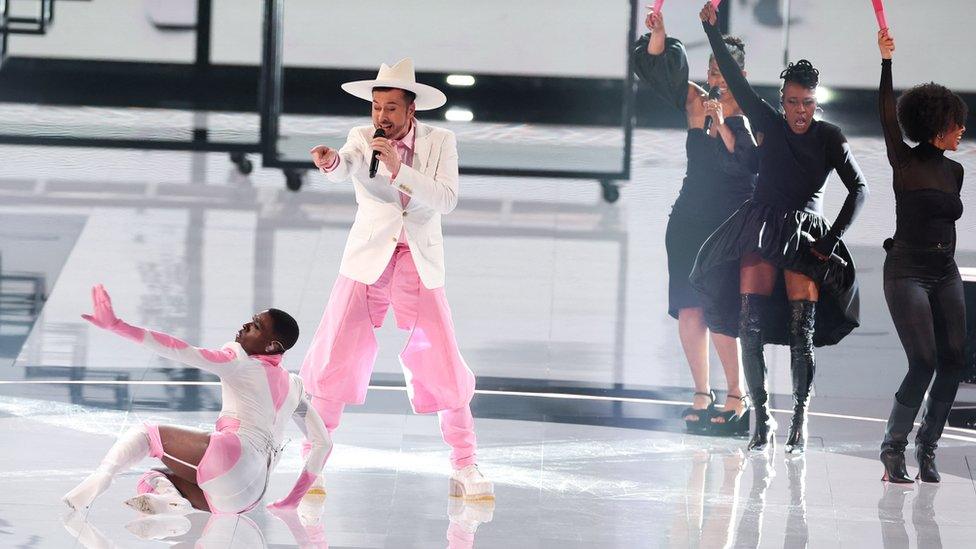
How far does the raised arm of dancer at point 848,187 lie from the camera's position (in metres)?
5.86

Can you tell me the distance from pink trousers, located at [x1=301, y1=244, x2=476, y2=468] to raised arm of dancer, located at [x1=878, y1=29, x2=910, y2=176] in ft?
4.87

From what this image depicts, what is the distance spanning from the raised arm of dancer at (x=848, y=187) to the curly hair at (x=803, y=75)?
194 millimetres

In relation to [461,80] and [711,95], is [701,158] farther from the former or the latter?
[461,80]

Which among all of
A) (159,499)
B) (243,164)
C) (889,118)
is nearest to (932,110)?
(889,118)

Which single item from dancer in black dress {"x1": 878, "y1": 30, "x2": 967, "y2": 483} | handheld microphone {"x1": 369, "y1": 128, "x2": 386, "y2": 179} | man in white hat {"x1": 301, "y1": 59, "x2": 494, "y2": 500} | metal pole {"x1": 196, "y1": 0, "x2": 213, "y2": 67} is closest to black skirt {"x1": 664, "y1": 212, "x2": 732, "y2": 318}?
dancer in black dress {"x1": 878, "y1": 30, "x2": 967, "y2": 483}

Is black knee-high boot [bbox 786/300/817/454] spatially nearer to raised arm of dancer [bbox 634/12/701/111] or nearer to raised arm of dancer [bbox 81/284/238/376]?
raised arm of dancer [bbox 634/12/701/111]

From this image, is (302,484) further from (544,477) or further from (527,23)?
(527,23)

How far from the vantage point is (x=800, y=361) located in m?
5.97

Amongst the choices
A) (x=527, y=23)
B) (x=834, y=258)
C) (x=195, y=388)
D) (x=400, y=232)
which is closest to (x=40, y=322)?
(x=195, y=388)

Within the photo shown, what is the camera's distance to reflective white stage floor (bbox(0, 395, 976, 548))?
195 inches

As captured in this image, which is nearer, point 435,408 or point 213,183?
point 435,408

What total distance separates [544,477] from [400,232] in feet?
3.09

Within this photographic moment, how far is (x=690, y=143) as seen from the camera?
6.39m

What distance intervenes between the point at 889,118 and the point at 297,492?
215 centimetres
